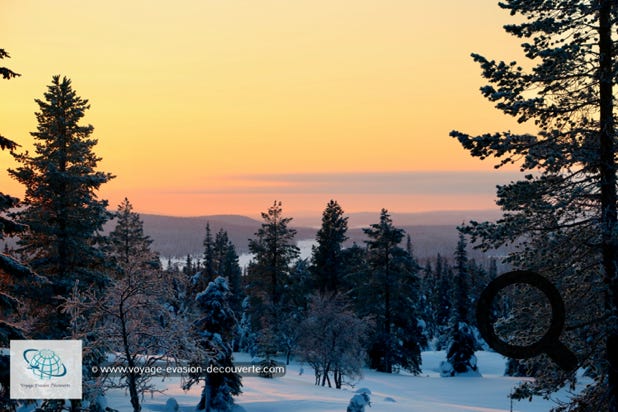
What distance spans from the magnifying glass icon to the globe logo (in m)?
13.6

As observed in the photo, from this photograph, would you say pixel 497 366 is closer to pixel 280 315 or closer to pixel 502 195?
pixel 280 315

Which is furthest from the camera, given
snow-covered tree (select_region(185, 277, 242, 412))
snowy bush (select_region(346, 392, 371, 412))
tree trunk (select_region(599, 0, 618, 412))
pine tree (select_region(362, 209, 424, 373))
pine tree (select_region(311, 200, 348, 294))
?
pine tree (select_region(311, 200, 348, 294))

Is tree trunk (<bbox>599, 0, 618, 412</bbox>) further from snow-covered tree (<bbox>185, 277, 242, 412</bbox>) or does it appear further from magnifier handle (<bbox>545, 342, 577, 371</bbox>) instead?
snow-covered tree (<bbox>185, 277, 242, 412</bbox>)

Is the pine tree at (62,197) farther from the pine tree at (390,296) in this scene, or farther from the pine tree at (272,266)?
the pine tree at (390,296)

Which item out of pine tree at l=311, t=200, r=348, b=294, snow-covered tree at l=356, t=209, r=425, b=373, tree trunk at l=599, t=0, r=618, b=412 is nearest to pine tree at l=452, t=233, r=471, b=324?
snow-covered tree at l=356, t=209, r=425, b=373

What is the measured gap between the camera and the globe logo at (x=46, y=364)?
58.3 ft

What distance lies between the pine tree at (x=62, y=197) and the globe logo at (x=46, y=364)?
5.99 metres

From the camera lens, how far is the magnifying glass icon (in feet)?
42.5

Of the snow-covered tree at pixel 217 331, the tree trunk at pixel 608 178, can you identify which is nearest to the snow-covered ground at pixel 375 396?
the snow-covered tree at pixel 217 331

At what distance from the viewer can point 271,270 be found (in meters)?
52.2

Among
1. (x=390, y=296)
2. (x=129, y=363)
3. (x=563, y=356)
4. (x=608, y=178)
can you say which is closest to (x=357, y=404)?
(x=129, y=363)

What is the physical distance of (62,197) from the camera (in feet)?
82.4

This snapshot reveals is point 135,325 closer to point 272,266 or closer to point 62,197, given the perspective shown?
point 62,197

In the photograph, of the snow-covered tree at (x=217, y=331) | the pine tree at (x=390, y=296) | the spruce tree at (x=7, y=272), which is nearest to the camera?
the spruce tree at (x=7, y=272)
